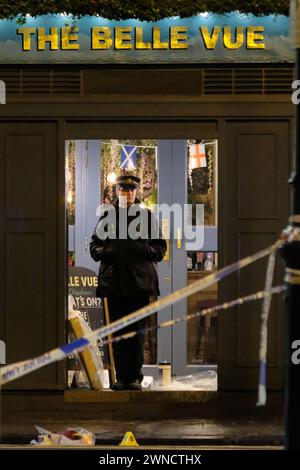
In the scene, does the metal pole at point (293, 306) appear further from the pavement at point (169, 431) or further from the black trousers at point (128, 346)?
the black trousers at point (128, 346)

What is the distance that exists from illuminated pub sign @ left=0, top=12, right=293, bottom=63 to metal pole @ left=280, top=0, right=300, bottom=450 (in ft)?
10.9

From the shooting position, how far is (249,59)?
8.94 meters

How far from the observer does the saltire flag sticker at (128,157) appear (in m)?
10.2

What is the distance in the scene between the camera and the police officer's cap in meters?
9.49

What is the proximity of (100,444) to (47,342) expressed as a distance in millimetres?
1392

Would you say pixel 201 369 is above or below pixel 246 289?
below

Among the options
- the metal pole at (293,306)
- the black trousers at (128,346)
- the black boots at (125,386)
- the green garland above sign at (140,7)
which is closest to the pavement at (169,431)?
the black boots at (125,386)

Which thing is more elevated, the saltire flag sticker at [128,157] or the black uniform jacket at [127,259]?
the saltire flag sticker at [128,157]

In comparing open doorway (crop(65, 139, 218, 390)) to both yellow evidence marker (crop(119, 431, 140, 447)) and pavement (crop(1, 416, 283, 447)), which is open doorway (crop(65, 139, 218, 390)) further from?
yellow evidence marker (crop(119, 431, 140, 447))

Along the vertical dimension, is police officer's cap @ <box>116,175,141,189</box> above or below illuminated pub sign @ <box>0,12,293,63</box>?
below

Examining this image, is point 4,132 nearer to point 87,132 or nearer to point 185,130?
point 87,132

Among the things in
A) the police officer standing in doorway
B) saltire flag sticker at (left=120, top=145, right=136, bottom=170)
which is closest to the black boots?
the police officer standing in doorway

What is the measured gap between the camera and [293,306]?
18.1 feet
